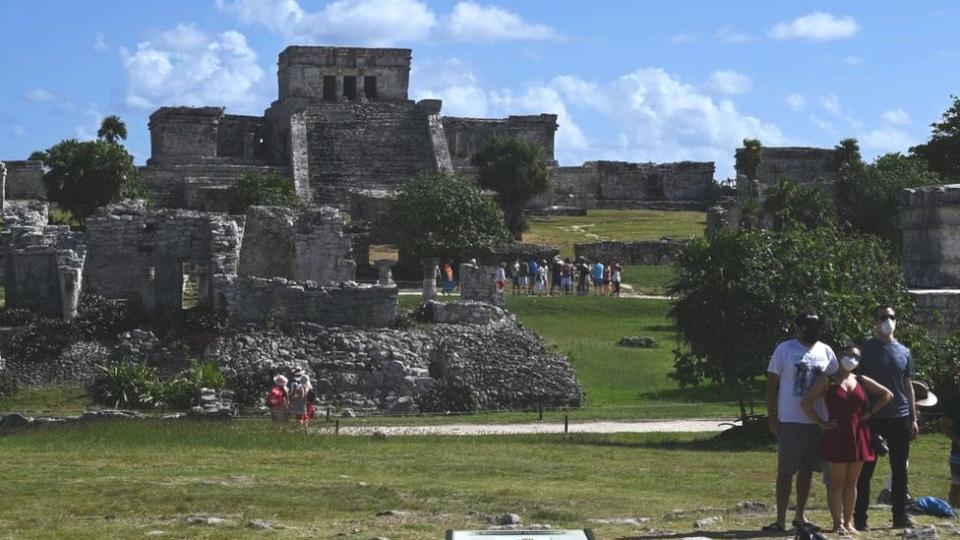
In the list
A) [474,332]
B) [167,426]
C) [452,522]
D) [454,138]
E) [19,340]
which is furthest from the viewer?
[454,138]

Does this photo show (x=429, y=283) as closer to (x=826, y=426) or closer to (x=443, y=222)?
(x=443, y=222)

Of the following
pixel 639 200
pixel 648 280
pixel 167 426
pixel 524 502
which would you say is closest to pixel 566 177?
pixel 639 200

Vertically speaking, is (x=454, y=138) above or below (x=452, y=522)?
above

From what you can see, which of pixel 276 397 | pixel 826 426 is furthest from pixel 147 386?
pixel 826 426

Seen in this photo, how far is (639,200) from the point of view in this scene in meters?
75.9

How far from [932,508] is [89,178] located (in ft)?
132

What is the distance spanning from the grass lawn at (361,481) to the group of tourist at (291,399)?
158 centimetres

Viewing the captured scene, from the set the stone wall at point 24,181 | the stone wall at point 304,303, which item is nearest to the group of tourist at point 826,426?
the stone wall at point 304,303

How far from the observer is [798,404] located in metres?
14.2

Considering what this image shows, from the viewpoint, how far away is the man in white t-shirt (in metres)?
14.1

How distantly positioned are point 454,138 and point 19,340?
44827mm

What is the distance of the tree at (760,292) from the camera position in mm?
24484

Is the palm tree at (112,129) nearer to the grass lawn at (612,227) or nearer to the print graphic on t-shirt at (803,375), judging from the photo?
the grass lawn at (612,227)

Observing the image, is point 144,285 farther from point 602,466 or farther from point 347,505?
point 347,505
